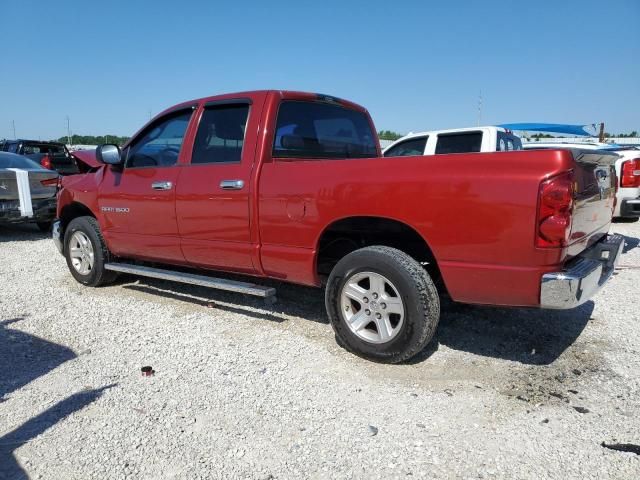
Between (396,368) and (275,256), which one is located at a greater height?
(275,256)

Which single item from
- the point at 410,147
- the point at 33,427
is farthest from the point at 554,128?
the point at 33,427

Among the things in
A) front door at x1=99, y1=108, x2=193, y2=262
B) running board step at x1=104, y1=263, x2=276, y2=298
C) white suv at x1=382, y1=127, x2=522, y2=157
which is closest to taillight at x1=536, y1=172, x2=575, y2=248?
running board step at x1=104, y1=263, x2=276, y2=298

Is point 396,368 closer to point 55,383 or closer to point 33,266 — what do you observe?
→ point 55,383

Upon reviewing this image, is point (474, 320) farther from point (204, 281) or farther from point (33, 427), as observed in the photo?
point (33, 427)

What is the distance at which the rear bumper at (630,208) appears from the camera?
234 inches

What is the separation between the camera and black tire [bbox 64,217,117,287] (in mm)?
5238

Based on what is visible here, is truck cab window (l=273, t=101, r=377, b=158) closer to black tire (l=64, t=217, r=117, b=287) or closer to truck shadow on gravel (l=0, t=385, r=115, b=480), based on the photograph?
truck shadow on gravel (l=0, t=385, r=115, b=480)

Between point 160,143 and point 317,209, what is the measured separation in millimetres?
2115

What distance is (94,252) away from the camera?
5277mm

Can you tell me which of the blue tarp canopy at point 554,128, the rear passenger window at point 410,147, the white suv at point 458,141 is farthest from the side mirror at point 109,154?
the blue tarp canopy at point 554,128

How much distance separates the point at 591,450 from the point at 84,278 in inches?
198

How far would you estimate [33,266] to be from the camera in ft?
21.5

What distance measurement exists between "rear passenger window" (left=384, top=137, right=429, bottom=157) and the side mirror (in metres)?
5.27

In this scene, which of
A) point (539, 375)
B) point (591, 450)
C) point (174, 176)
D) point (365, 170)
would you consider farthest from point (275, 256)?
point (591, 450)
